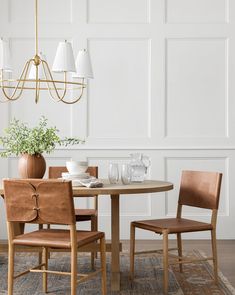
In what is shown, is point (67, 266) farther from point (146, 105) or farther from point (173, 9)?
point (173, 9)

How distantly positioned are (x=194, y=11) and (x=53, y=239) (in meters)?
3.28

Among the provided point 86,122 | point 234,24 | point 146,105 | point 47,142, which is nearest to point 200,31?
point 234,24

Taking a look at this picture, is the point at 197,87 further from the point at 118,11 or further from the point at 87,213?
the point at 87,213

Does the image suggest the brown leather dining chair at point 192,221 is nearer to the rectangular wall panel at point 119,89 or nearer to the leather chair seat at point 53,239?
the leather chair seat at point 53,239

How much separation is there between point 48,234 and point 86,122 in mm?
2516

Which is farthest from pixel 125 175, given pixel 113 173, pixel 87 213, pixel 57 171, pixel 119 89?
pixel 119 89

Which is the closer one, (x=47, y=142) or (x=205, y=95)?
(x=47, y=142)

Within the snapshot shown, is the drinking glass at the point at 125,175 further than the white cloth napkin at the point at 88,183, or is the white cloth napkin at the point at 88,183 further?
the drinking glass at the point at 125,175

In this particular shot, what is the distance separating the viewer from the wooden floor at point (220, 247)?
4.46 m

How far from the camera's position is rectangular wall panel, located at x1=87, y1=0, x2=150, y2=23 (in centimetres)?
567

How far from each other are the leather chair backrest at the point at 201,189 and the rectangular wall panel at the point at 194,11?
2100 millimetres

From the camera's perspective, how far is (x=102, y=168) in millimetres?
5684

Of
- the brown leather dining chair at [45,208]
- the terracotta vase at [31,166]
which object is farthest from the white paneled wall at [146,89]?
the brown leather dining chair at [45,208]

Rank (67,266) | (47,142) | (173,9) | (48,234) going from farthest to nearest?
(173,9)
(67,266)
(47,142)
(48,234)
